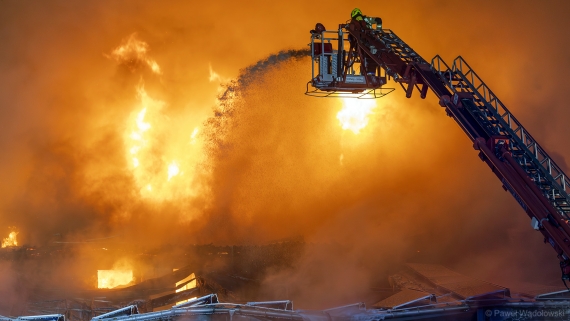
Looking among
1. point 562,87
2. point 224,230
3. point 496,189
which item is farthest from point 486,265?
point 224,230

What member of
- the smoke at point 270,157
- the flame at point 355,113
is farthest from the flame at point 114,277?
the flame at point 355,113

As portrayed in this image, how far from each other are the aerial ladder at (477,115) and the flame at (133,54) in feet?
39.5

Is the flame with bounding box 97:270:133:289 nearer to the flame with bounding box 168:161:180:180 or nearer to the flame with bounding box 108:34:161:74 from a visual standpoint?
the flame with bounding box 168:161:180:180

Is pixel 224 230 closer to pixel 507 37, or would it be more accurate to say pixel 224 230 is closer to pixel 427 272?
pixel 427 272

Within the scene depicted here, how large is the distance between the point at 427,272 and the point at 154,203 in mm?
11561

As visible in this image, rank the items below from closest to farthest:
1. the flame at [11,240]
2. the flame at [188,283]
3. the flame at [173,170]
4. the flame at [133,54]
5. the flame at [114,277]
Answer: the flame at [188,283] → the flame at [114,277] → the flame at [11,240] → the flame at [173,170] → the flame at [133,54]

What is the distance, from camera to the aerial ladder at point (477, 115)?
7.77m

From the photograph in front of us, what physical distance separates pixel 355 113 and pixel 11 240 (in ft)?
46.4

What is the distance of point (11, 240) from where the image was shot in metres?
21.9

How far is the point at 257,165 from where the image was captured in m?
21.0

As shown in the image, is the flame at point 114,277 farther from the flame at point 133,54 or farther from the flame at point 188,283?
the flame at point 133,54

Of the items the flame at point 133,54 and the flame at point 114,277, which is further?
the flame at point 133,54

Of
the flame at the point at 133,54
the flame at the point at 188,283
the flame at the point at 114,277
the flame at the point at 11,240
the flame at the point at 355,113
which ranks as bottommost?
the flame at the point at 188,283

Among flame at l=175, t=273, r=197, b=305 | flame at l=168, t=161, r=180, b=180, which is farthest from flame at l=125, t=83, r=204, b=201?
flame at l=175, t=273, r=197, b=305
